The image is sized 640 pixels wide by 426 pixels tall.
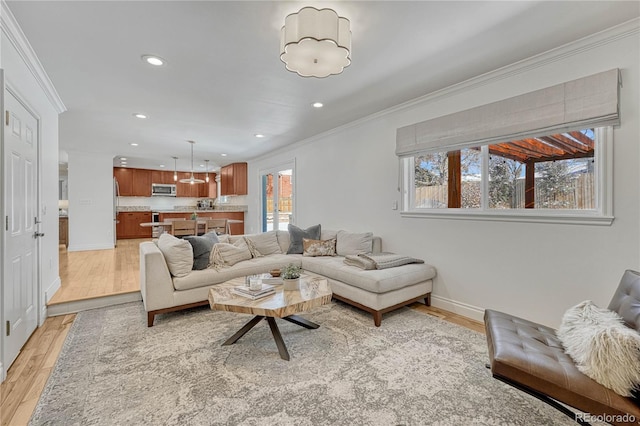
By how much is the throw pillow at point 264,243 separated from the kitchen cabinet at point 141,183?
705cm

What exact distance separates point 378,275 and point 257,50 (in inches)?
89.5

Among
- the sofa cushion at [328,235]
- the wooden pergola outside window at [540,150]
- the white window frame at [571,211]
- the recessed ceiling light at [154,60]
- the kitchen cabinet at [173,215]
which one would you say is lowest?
the sofa cushion at [328,235]

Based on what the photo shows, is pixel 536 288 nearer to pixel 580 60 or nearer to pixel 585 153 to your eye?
pixel 585 153

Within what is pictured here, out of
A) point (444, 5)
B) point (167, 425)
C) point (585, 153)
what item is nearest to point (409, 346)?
point (167, 425)

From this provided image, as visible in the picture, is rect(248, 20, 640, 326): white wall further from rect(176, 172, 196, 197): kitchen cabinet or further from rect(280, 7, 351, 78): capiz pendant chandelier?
rect(176, 172, 196, 197): kitchen cabinet

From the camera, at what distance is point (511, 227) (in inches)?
105

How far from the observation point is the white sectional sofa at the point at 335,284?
280cm

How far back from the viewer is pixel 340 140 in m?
4.54

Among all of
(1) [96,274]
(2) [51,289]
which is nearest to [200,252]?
(2) [51,289]

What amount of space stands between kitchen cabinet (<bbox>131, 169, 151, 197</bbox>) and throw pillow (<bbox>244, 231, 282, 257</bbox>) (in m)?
7.05

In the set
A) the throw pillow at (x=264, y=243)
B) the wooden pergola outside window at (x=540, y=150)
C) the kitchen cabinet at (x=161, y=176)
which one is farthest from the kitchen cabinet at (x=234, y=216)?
the wooden pergola outside window at (x=540, y=150)

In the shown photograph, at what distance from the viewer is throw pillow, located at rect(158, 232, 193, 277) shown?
2.97 m

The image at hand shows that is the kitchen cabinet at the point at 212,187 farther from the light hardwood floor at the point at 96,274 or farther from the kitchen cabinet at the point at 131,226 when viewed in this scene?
the light hardwood floor at the point at 96,274

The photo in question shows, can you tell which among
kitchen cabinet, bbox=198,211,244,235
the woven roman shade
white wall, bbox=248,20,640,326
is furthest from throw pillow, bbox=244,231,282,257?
kitchen cabinet, bbox=198,211,244,235
